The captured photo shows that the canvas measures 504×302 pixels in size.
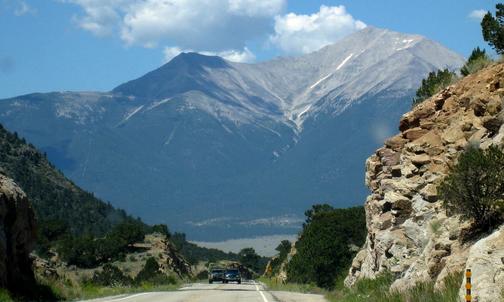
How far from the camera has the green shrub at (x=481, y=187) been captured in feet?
61.0

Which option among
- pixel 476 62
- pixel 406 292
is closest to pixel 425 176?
pixel 476 62

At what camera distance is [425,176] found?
26.3 meters

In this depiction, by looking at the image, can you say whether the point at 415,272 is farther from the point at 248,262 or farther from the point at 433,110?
the point at 248,262

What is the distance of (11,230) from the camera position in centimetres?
2489

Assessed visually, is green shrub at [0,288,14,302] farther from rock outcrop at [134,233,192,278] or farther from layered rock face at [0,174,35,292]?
rock outcrop at [134,233,192,278]

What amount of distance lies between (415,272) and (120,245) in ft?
197

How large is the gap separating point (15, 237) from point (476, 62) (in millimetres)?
16485

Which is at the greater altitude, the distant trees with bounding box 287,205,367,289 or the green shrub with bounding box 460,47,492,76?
the green shrub with bounding box 460,47,492,76

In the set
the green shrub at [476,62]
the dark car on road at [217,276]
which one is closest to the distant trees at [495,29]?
the green shrub at [476,62]

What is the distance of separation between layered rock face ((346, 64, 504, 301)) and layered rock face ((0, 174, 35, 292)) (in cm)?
1125

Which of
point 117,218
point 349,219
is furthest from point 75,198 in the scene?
point 349,219

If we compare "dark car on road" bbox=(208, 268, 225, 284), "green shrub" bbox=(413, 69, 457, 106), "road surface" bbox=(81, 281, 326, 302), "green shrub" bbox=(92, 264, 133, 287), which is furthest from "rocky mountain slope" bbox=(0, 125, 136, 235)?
"green shrub" bbox=(413, 69, 457, 106)

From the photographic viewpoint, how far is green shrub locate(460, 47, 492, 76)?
2793cm

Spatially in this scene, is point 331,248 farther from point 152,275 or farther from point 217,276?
point 152,275
